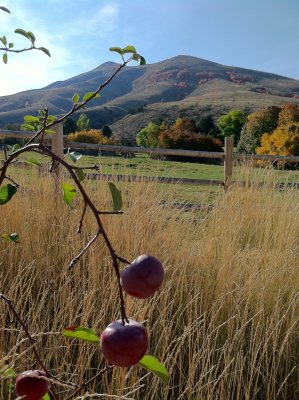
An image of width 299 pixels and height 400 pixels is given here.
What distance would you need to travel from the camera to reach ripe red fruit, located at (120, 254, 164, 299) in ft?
0.89

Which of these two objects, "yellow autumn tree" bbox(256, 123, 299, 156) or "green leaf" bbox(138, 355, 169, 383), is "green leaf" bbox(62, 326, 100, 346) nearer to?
"green leaf" bbox(138, 355, 169, 383)

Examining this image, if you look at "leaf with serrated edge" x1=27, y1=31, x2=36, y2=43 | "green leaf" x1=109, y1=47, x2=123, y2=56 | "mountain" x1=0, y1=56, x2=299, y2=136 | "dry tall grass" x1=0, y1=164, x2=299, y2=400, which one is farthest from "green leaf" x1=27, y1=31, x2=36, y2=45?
"mountain" x1=0, y1=56, x2=299, y2=136

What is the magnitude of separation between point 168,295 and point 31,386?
1.54 m

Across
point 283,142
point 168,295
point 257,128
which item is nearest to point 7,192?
point 168,295

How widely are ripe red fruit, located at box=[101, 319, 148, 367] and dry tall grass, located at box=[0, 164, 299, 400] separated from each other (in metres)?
1.08

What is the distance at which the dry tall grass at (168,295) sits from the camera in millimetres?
1442

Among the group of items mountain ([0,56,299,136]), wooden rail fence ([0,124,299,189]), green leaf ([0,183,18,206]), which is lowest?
wooden rail fence ([0,124,299,189])

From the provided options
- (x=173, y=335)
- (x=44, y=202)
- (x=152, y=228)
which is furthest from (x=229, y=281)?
(x=44, y=202)

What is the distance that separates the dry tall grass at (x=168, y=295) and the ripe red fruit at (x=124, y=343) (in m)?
1.08

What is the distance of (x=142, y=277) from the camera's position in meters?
0.27

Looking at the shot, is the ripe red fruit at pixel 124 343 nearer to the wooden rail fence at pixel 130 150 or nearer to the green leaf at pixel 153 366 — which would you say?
the green leaf at pixel 153 366


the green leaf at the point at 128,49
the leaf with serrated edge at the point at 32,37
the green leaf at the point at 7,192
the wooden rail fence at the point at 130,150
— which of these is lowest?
the wooden rail fence at the point at 130,150

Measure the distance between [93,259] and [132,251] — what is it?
0.85ft

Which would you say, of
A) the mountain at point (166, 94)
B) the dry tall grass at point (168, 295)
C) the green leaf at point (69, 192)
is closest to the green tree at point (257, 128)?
the mountain at point (166, 94)
